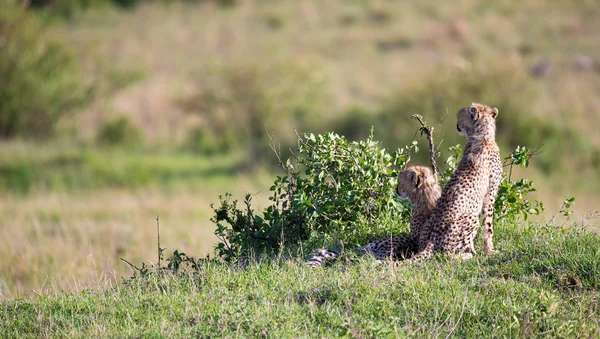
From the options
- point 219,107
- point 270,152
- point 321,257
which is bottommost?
point 321,257

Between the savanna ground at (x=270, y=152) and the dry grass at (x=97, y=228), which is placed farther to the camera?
the dry grass at (x=97, y=228)

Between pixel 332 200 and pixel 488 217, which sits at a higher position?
pixel 332 200

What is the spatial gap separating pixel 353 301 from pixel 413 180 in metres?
1.51

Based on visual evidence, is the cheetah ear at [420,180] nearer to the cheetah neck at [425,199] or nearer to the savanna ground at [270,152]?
the cheetah neck at [425,199]

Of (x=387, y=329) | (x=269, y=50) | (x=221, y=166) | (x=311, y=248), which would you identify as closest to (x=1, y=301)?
(x=311, y=248)

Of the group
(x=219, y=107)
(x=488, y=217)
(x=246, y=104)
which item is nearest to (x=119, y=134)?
(x=219, y=107)

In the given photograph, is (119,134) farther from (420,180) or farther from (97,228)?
(420,180)

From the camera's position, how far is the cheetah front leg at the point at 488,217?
5891 millimetres

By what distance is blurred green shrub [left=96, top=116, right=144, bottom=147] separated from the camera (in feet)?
77.8

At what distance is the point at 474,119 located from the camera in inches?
254

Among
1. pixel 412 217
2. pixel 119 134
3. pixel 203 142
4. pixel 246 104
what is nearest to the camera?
pixel 412 217

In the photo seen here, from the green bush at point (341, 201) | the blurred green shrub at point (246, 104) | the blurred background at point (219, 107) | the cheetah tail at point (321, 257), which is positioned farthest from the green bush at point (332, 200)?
the blurred green shrub at point (246, 104)

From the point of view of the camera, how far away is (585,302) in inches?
193

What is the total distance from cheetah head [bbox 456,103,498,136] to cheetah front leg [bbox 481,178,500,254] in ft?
1.82
